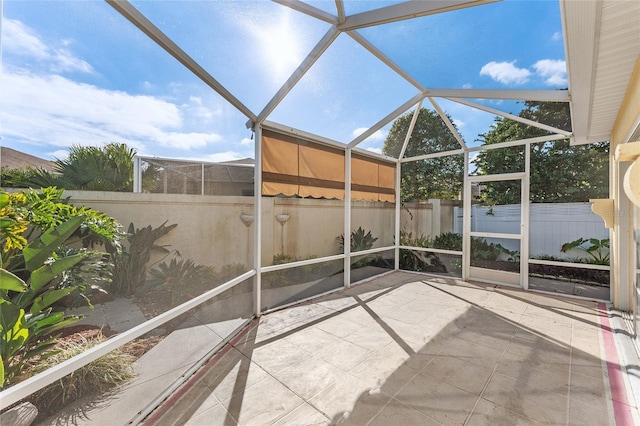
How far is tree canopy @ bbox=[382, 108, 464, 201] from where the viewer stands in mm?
5602

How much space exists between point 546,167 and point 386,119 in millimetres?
4064

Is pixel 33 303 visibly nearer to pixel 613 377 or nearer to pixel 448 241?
pixel 613 377

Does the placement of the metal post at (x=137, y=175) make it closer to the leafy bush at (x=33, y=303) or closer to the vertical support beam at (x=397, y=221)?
the leafy bush at (x=33, y=303)

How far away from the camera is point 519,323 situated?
3.66m

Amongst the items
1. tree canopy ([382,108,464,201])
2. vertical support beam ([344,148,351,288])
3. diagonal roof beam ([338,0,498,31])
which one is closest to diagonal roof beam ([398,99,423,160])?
tree canopy ([382,108,464,201])

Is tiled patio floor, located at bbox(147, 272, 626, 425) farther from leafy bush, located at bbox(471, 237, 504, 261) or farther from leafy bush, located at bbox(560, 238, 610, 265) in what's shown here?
leafy bush, located at bbox(471, 237, 504, 261)

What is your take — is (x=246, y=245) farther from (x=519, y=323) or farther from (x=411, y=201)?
(x=411, y=201)

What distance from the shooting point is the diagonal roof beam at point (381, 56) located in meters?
2.75

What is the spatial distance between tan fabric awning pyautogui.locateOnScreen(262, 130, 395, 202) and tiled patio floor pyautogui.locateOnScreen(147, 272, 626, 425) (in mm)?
2096

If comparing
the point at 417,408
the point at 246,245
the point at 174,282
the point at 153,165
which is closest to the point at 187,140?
the point at 153,165

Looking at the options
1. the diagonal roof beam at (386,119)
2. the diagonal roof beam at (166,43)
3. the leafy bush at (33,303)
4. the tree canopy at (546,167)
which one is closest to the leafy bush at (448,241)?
the tree canopy at (546,167)

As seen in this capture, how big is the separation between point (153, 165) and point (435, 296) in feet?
16.1

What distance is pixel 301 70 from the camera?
296 cm

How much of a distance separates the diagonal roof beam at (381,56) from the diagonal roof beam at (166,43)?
151 cm
